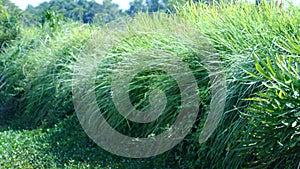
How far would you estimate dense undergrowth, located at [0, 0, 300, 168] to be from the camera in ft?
12.0

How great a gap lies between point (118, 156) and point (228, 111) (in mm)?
1463

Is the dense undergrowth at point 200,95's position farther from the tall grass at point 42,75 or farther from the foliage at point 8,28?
the foliage at point 8,28

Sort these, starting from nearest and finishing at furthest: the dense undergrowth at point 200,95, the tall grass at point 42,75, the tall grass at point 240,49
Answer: the dense undergrowth at point 200,95, the tall grass at point 240,49, the tall grass at point 42,75

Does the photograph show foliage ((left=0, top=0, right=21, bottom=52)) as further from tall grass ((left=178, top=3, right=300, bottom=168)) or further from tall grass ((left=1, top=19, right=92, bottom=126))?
tall grass ((left=178, top=3, right=300, bottom=168))

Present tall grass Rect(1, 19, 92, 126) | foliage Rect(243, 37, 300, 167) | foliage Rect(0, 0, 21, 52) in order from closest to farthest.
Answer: foliage Rect(243, 37, 300, 167)
tall grass Rect(1, 19, 92, 126)
foliage Rect(0, 0, 21, 52)

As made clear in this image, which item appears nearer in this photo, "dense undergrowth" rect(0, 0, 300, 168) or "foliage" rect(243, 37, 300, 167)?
"foliage" rect(243, 37, 300, 167)

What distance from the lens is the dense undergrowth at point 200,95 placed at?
3650 millimetres

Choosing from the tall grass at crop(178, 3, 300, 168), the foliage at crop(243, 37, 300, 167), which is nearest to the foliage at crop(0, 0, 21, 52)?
the tall grass at crop(178, 3, 300, 168)

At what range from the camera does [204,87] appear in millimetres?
4820

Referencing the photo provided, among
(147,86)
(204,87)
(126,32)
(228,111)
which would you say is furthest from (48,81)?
(228,111)

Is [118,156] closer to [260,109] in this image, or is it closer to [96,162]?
[96,162]

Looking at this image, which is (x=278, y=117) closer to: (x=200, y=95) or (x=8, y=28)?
(x=200, y=95)

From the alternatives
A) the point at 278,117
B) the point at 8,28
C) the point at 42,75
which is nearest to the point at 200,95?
the point at 278,117

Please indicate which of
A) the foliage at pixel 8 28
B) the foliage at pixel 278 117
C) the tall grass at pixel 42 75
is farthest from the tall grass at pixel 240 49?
the foliage at pixel 8 28
